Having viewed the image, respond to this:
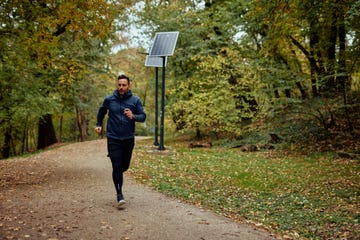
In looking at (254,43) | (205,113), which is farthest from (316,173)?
(254,43)

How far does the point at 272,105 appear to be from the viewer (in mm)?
16109

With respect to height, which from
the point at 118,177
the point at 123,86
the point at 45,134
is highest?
the point at 123,86

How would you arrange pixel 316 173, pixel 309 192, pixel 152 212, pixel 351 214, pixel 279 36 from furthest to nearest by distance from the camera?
pixel 279 36 < pixel 316 173 < pixel 309 192 < pixel 351 214 < pixel 152 212

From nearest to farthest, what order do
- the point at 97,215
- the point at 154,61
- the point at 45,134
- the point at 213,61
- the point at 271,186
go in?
the point at 97,215 < the point at 271,186 < the point at 154,61 < the point at 213,61 < the point at 45,134

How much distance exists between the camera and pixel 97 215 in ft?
19.8

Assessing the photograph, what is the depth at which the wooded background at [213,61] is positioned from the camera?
10117 mm

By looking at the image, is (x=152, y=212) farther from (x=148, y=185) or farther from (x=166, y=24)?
(x=166, y=24)

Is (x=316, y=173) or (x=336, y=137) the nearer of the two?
(x=316, y=173)

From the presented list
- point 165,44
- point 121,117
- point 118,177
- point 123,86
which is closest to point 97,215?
point 118,177

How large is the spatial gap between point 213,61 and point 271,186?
1047 cm

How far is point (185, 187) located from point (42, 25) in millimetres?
5403

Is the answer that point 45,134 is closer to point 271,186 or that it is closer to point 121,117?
point 271,186

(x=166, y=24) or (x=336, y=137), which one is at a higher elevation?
(x=166, y=24)

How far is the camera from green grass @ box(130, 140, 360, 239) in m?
6.70
